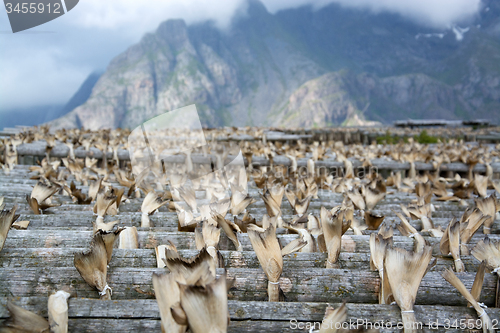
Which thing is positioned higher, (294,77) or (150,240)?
(294,77)

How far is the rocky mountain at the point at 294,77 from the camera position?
361 feet

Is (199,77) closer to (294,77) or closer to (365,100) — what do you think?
(294,77)

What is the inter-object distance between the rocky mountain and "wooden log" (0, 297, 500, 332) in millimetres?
83859

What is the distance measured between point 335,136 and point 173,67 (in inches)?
4452

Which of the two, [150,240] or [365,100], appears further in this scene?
[365,100]

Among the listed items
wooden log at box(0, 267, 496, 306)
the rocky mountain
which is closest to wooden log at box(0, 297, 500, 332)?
wooden log at box(0, 267, 496, 306)

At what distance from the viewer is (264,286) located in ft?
5.27

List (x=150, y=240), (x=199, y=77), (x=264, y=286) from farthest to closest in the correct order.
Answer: (x=199, y=77)
(x=150, y=240)
(x=264, y=286)

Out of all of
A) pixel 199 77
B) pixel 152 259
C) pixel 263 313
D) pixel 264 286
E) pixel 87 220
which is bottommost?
pixel 263 313

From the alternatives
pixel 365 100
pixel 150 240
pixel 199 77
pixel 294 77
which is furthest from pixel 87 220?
pixel 294 77

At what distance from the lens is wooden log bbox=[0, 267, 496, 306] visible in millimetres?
1580

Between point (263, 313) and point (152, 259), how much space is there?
780 millimetres

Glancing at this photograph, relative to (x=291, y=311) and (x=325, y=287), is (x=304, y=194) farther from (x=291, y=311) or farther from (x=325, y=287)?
(x=291, y=311)

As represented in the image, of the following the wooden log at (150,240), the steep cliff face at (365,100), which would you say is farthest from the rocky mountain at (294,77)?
the wooden log at (150,240)
